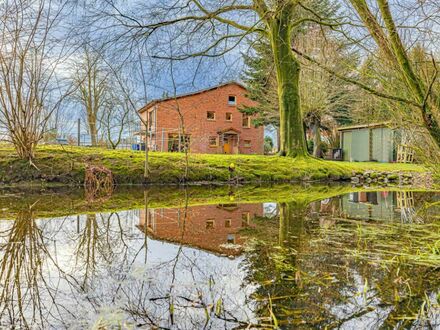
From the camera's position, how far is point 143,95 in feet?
27.9

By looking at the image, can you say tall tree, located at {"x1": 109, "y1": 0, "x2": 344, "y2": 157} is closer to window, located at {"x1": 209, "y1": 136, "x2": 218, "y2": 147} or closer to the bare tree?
the bare tree

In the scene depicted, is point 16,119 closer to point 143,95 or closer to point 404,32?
point 143,95

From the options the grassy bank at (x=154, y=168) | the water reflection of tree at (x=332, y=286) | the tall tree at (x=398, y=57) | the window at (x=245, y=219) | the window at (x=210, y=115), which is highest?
the window at (x=210, y=115)

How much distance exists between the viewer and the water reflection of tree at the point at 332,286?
5.53ft

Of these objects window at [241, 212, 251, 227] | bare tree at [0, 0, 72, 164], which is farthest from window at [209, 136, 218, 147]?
window at [241, 212, 251, 227]

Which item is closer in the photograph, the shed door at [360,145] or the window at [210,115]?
the shed door at [360,145]

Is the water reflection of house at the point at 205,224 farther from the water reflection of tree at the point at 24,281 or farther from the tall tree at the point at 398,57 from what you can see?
the tall tree at the point at 398,57

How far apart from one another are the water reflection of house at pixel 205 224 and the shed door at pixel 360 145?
1998 cm

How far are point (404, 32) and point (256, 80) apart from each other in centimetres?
1911

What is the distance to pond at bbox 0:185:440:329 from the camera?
169 cm

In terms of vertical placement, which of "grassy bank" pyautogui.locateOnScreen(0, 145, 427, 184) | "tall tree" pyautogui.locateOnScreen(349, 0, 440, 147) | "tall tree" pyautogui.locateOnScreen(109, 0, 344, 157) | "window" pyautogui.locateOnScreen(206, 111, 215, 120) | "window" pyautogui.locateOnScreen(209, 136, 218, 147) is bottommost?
"grassy bank" pyautogui.locateOnScreen(0, 145, 427, 184)

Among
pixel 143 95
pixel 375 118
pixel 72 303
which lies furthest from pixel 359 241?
pixel 143 95

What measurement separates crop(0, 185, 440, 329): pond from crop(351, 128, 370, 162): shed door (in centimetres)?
2037

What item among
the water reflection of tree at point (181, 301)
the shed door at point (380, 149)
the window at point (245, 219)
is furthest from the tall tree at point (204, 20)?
the shed door at point (380, 149)
